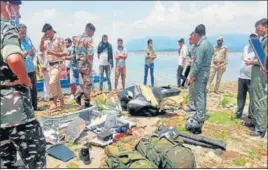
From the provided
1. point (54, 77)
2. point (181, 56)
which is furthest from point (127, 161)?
point (181, 56)

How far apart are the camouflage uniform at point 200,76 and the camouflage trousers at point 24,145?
3.56 metres

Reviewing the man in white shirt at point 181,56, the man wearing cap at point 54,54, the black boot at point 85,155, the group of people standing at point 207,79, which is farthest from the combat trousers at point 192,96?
the man in white shirt at point 181,56

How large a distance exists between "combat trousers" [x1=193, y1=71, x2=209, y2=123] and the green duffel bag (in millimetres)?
1590

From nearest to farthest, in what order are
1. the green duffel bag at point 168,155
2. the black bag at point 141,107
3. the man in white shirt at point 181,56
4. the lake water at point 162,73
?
1. the green duffel bag at point 168,155
2. the black bag at point 141,107
3. the man in white shirt at point 181,56
4. the lake water at point 162,73

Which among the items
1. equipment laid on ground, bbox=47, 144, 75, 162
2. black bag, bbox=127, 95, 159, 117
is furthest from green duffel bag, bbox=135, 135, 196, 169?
black bag, bbox=127, 95, 159, 117

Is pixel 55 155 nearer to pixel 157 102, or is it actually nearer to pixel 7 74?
pixel 7 74

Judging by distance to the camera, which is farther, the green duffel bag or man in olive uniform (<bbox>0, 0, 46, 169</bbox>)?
the green duffel bag

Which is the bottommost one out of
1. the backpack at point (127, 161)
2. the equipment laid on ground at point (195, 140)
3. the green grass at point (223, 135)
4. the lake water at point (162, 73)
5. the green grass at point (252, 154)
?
the lake water at point (162, 73)

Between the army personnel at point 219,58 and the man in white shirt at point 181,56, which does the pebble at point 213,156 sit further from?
the man in white shirt at point 181,56

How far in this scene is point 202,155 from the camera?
5.29m

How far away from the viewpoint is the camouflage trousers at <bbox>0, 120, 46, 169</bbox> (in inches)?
123

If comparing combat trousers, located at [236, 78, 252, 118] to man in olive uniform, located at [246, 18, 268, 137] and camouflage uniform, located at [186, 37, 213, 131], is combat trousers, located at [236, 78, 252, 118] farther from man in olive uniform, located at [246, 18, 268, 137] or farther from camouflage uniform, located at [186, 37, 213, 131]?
camouflage uniform, located at [186, 37, 213, 131]

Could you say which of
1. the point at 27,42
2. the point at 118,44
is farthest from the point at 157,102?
the point at 118,44

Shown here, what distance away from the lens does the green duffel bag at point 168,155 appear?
175 inches
